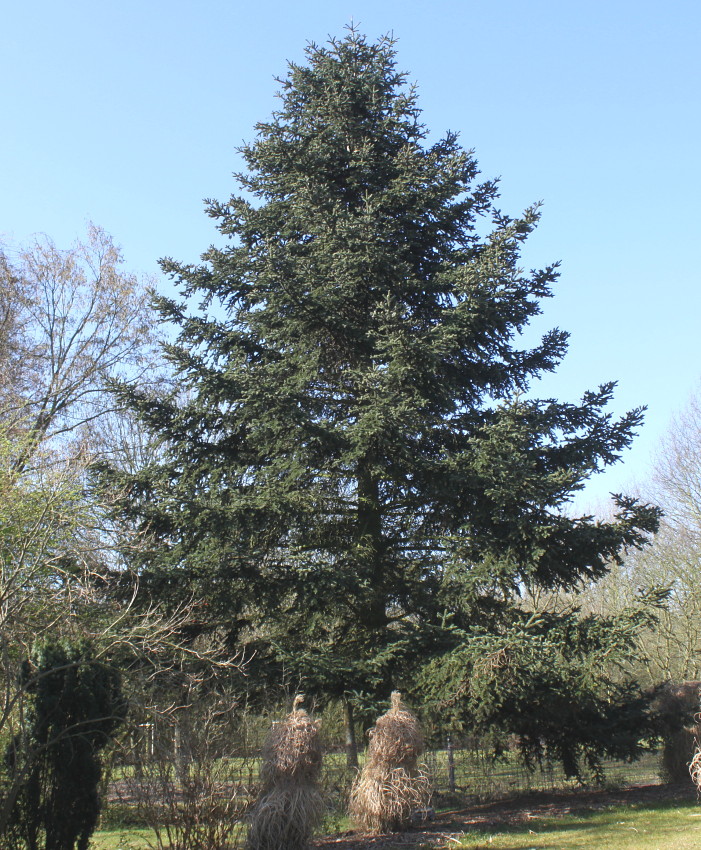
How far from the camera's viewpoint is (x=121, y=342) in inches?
847

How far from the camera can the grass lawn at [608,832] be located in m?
7.92

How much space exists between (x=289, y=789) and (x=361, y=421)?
4997mm

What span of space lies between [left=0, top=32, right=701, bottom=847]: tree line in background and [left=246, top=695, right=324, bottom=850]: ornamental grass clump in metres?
1.54

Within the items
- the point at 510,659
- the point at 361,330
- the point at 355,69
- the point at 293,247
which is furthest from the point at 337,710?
the point at 355,69

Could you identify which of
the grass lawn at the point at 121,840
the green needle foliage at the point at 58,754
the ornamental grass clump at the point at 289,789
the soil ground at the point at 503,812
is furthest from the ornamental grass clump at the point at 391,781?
the green needle foliage at the point at 58,754

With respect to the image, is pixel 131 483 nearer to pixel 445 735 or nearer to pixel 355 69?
pixel 445 735

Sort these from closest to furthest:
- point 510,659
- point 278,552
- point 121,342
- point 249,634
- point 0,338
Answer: point 510,659, point 278,552, point 249,634, point 0,338, point 121,342

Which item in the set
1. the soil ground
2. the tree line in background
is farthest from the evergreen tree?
the soil ground

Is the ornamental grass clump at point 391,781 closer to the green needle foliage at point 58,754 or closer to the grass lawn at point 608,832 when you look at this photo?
the grass lawn at point 608,832

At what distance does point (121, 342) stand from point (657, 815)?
18170 millimetres

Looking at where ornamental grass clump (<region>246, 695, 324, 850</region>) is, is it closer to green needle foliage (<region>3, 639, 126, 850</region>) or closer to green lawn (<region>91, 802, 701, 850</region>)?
green lawn (<region>91, 802, 701, 850</region>)

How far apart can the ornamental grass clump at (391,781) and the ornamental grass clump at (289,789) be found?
113 cm

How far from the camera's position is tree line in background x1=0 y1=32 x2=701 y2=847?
31.0 feet

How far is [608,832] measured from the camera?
868 cm
